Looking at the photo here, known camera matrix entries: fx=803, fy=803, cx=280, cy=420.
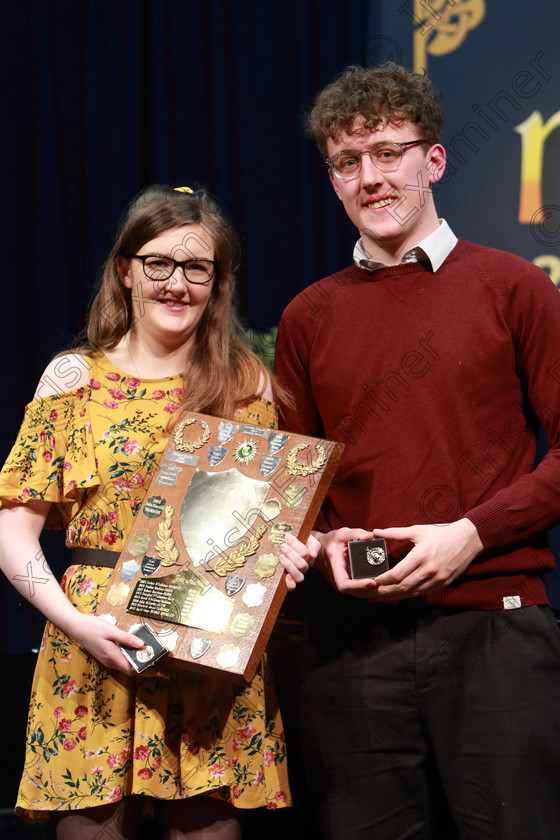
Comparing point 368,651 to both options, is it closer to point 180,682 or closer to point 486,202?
point 180,682

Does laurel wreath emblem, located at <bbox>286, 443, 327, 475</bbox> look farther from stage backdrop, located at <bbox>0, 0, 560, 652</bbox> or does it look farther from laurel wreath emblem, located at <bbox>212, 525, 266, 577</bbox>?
stage backdrop, located at <bbox>0, 0, 560, 652</bbox>

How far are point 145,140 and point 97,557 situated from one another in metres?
1.60

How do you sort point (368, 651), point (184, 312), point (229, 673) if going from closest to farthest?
point (229, 673), point (368, 651), point (184, 312)

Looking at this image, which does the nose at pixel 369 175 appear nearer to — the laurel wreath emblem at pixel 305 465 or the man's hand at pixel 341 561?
the laurel wreath emblem at pixel 305 465

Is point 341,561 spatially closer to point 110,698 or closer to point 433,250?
point 110,698

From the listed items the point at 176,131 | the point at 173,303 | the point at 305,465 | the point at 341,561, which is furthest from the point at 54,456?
the point at 176,131

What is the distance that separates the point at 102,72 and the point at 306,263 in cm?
94

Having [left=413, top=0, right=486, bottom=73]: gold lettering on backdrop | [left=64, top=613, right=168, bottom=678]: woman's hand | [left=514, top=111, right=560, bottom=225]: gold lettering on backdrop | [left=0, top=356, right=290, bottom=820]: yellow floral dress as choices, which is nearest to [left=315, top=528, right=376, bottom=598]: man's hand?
[left=0, top=356, right=290, bottom=820]: yellow floral dress

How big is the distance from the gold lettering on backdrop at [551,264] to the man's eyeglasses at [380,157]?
0.72 m

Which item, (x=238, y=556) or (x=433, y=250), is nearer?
(x=238, y=556)

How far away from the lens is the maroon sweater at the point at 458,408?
1.60 meters

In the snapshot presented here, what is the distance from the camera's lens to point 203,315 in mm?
1908

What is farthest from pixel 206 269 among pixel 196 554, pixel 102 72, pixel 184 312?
pixel 102 72

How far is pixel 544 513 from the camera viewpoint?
1559 millimetres
